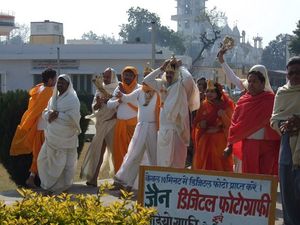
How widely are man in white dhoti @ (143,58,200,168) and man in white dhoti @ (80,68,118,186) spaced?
1.58m

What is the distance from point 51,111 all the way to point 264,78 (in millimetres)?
3255

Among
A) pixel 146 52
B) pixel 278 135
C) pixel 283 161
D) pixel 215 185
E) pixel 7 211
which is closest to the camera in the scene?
pixel 7 211

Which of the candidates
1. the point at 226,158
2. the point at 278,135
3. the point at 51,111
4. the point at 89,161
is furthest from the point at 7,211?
the point at 89,161

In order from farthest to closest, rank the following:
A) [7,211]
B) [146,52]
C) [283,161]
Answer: [146,52] < [283,161] < [7,211]

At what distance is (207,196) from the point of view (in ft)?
19.7

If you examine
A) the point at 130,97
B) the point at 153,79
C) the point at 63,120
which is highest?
the point at 153,79

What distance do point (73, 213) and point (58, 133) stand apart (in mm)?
5753

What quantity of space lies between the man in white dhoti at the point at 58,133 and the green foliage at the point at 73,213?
5.43 meters

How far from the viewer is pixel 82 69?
41719mm

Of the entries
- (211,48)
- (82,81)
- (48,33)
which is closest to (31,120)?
(82,81)

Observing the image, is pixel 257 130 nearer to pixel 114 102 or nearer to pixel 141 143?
pixel 141 143

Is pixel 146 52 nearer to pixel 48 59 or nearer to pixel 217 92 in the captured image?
pixel 48 59

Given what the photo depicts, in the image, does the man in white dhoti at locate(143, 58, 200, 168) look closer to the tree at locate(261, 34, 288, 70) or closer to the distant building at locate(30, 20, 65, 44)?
the distant building at locate(30, 20, 65, 44)

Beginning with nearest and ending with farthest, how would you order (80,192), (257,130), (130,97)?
(257,130), (130,97), (80,192)
